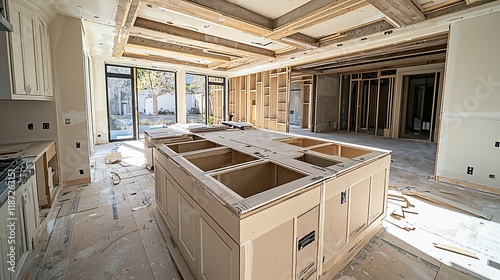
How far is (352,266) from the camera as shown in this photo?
1.97m

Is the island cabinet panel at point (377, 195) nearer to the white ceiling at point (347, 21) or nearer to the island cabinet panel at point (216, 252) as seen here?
the island cabinet panel at point (216, 252)

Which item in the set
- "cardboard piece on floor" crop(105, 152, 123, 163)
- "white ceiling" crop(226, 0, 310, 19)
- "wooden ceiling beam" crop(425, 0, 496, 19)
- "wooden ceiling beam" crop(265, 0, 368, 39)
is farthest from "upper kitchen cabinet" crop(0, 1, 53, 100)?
"wooden ceiling beam" crop(425, 0, 496, 19)

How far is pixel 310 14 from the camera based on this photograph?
347 centimetres

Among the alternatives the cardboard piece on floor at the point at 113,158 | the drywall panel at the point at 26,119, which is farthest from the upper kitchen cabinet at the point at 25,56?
the cardboard piece on floor at the point at 113,158

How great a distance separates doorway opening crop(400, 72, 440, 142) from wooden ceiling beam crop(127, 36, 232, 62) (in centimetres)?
713

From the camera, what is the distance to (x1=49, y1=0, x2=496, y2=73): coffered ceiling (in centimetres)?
328

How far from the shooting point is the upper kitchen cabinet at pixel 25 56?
230cm

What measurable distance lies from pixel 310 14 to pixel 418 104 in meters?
8.24

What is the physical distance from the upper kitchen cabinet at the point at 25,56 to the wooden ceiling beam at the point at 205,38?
1624 mm

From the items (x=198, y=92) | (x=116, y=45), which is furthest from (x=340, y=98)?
(x=116, y=45)

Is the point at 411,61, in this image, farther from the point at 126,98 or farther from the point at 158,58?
the point at 126,98

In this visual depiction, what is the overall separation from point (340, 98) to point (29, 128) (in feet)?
35.1

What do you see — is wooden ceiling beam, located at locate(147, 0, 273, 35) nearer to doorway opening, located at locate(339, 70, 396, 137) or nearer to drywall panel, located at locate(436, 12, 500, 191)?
drywall panel, located at locate(436, 12, 500, 191)

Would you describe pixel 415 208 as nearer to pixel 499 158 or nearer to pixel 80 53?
pixel 499 158
